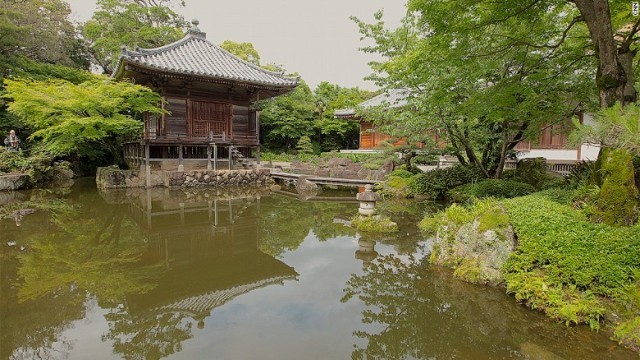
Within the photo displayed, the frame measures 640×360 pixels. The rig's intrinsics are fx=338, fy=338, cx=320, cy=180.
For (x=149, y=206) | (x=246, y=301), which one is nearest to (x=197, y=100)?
(x=149, y=206)

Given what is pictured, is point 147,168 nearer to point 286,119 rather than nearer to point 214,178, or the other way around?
point 214,178

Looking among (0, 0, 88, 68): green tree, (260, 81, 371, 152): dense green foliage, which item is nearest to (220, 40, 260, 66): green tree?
(260, 81, 371, 152): dense green foliage

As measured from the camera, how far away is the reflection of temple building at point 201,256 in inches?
171

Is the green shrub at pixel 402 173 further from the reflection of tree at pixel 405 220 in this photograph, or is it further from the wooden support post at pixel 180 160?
the wooden support post at pixel 180 160

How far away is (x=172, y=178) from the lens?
1415 cm

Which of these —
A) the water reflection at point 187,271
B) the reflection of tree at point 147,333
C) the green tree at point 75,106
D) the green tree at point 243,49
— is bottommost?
the reflection of tree at point 147,333

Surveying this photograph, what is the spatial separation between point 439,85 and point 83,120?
39.0 ft

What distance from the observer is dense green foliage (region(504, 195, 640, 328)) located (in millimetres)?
3742

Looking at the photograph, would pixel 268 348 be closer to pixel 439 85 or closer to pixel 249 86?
pixel 439 85

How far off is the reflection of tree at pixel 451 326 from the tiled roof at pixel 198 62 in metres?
12.6

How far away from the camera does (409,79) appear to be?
9.17 m

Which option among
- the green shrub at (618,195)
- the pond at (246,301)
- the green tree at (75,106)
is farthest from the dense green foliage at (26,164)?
the green shrub at (618,195)

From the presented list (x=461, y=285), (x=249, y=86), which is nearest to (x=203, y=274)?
(x=461, y=285)

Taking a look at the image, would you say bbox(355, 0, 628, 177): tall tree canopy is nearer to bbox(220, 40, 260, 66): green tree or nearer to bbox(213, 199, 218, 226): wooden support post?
bbox(213, 199, 218, 226): wooden support post
